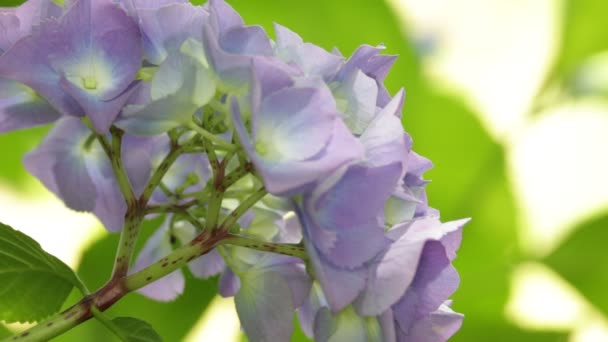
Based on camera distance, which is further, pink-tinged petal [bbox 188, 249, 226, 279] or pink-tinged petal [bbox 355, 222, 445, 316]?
pink-tinged petal [bbox 188, 249, 226, 279]

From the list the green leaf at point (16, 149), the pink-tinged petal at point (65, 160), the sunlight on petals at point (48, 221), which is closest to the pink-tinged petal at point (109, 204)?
the pink-tinged petal at point (65, 160)

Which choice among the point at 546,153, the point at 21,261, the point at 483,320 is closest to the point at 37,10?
the point at 21,261

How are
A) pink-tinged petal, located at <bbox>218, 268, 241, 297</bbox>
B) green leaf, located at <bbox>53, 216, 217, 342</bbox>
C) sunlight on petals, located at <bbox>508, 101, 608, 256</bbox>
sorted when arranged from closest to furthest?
1. pink-tinged petal, located at <bbox>218, 268, 241, 297</bbox>
2. green leaf, located at <bbox>53, 216, 217, 342</bbox>
3. sunlight on petals, located at <bbox>508, 101, 608, 256</bbox>

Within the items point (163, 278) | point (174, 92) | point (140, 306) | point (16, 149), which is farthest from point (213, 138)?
point (16, 149)

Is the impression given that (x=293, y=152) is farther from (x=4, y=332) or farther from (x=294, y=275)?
(x=4, y=332)

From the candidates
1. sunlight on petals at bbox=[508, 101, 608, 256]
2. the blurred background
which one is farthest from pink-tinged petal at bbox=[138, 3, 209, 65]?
sunlight on petals at bbox=[508, 101, 608, 256]

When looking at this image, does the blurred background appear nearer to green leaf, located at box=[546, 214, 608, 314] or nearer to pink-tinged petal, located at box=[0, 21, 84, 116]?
green leaf, located at box=[546, 214, 608, 314]

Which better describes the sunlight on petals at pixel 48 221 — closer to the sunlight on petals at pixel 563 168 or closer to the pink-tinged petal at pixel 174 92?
the sunlight on petals at pixel 563 168

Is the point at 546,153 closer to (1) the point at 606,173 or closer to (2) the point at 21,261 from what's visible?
(1) the point at 606,173

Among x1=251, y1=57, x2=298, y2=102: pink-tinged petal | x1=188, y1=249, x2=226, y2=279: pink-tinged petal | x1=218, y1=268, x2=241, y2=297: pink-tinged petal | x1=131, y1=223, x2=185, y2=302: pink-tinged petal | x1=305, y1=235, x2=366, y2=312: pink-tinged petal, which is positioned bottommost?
x1=131, y1=223, x2=185, y2=302: pink-tinged petal
